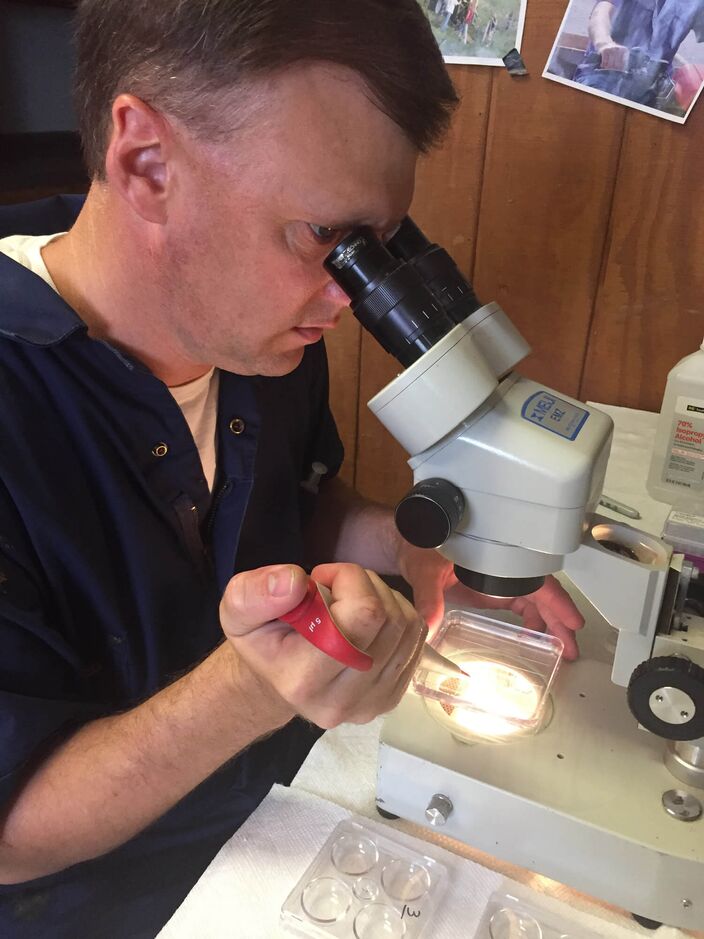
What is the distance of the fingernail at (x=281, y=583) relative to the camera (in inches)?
24.1

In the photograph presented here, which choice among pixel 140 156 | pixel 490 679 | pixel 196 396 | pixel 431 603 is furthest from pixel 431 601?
pixel 140 156

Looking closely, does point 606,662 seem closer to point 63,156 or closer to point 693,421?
point 693,421

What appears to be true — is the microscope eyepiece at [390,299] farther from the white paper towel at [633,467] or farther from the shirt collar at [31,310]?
the white paper towel at [633,467]

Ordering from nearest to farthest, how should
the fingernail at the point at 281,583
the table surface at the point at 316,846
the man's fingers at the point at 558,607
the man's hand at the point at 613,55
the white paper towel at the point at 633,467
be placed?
the fingernail at the point at 281,583
the table surface at the point at 316,846
the man's fingers at the point at 558,607
the white paper towel at the point at 633,467
the man's hand at the point at 613,55

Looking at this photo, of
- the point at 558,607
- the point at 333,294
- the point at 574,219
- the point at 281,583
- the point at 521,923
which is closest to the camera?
the point at 281,583

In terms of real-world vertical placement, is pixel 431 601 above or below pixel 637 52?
below

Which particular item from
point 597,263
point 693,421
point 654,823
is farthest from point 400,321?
point 597,263

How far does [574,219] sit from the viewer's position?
1.42m

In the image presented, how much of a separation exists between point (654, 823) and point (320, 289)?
0.63 metres

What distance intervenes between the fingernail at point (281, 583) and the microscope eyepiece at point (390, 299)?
0.20m

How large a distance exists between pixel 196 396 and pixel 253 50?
0.45m

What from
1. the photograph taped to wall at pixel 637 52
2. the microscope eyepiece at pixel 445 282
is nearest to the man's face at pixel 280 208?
the microscope eyepiece at pixel 445 282

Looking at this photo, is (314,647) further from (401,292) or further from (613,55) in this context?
(613,55)

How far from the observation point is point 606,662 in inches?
36.6
